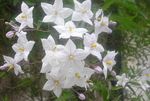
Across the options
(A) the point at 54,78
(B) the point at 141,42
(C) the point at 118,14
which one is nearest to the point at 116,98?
(B) the point at 141,42

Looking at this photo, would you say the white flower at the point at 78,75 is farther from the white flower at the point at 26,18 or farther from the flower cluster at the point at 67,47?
the white flower at the point at 26,18

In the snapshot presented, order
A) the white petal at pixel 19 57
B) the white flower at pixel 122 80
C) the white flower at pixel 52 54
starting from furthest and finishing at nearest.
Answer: the white flower at pixel 122 80, the white petal at pixel 19 57, the white flower at pixel 52 54

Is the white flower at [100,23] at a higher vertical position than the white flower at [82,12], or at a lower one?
lower

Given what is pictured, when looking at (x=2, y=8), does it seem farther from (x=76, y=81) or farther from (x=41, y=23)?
(x=76, y=81)

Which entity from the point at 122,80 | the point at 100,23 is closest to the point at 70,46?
the point at 100,23

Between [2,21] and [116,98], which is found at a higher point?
[2,21]

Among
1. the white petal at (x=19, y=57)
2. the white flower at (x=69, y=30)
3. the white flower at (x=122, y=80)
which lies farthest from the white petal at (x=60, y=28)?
the white flower at (x=122, y=80)
